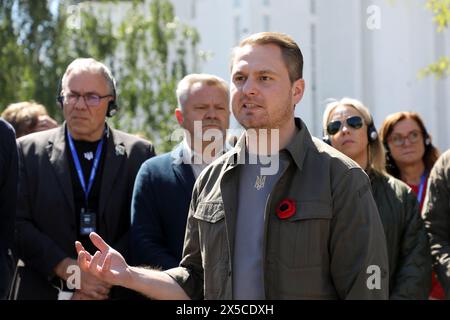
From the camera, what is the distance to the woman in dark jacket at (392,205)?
17.5 feet

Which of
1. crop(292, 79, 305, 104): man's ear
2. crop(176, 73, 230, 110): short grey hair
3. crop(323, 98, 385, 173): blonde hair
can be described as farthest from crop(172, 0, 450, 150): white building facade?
crop(292, 79, 305, 104): man's ear

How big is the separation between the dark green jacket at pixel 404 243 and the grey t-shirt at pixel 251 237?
1.99 meters

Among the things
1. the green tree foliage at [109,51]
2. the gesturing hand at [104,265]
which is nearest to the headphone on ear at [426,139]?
the gesturing hand at [104,265]

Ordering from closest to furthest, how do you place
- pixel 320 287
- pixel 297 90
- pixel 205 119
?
pixel 320 287 → pixel 297 90 → pixel 205 119

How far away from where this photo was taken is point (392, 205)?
5.50 meters

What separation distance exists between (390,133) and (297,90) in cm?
320

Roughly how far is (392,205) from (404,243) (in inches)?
10.0

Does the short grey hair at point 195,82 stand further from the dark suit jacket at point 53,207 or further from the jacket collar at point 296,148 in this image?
the jacket collar at point 296,148

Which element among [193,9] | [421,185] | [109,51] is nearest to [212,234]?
[421,185]

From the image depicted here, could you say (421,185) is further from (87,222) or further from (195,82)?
(87,222)

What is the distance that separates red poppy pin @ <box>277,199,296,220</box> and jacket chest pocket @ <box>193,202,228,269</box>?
10.3 inches

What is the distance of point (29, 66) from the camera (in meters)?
23.4
